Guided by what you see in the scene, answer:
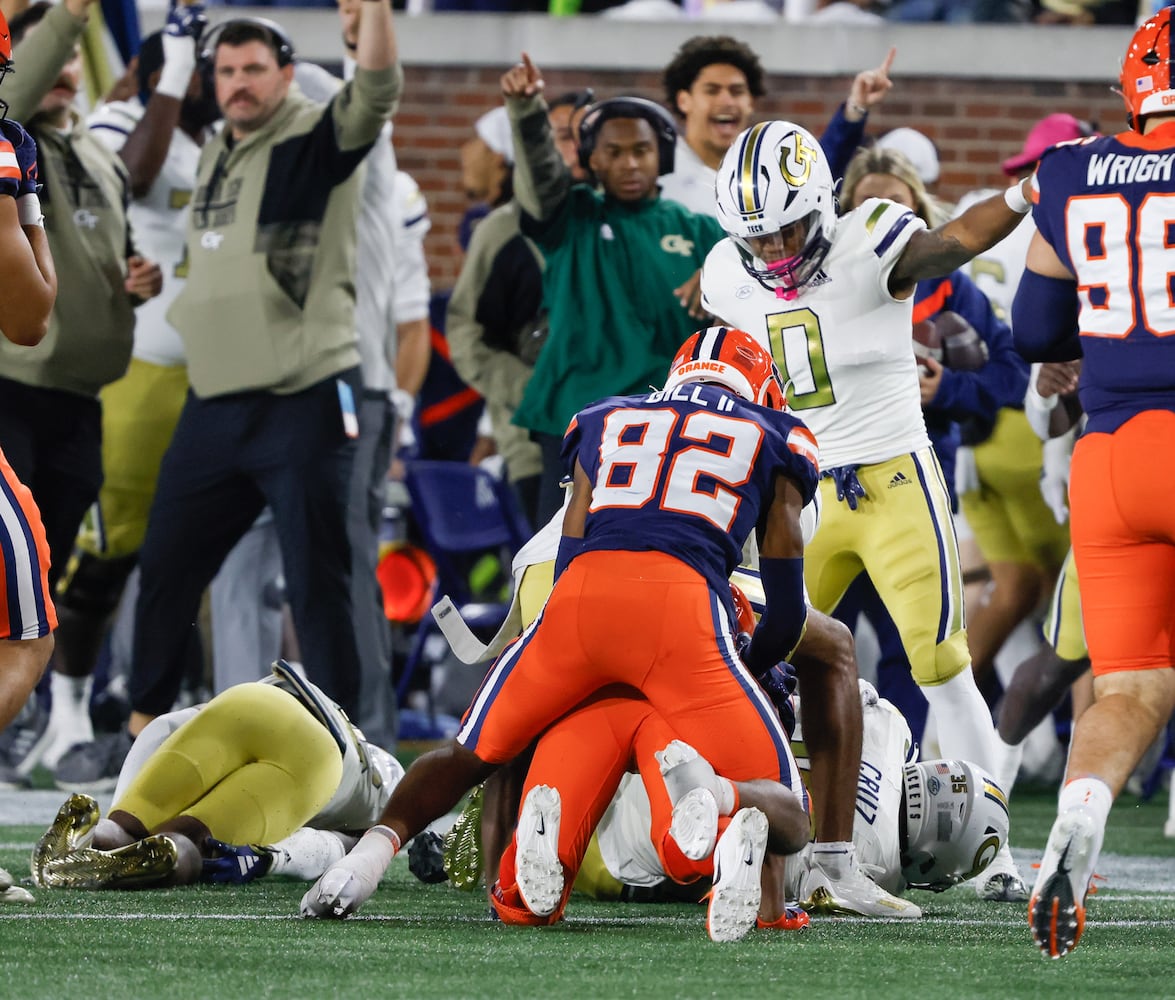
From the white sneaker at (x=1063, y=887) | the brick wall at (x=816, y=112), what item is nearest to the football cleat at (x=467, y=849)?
the white sneaker at (x=1063, y=887)

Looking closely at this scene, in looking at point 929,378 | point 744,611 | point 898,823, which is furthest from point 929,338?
point 744,611

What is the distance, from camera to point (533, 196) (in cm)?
689

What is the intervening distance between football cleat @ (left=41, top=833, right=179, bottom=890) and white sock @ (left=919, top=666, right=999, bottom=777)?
1.99 metres

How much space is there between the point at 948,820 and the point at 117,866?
1.89 meters

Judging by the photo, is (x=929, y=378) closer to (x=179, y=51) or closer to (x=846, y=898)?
(x=846, y=898)

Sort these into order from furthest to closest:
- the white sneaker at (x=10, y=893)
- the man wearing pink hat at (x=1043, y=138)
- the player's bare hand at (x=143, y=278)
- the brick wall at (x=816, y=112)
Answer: the brick wall at (x=816, y=112)
the man wearing pink hat at (x=1043, y=138)
the player's bare hand at (x=143, y=278)
the white sneaker at (x=10, y=893)

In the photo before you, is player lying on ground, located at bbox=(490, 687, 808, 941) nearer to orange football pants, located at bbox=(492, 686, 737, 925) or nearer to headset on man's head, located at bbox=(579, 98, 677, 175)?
orange football pants, located at bbox=(492, 686, 737, 925)

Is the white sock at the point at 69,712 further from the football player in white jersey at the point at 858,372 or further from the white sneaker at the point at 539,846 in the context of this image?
the white sneaker at the point at 539,846

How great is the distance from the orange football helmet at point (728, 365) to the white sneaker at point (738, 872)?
971 mm

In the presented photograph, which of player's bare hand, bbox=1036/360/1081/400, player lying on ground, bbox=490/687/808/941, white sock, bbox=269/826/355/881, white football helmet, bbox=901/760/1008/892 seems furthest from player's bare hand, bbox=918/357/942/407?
player lying on ground, bbox=490/687/808/941

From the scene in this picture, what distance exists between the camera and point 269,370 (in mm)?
6809

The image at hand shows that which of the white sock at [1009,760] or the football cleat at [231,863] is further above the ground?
the white sock at [1009,760]

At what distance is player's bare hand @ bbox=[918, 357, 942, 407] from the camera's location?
22.9ft

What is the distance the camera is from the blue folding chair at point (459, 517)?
9828 mm
